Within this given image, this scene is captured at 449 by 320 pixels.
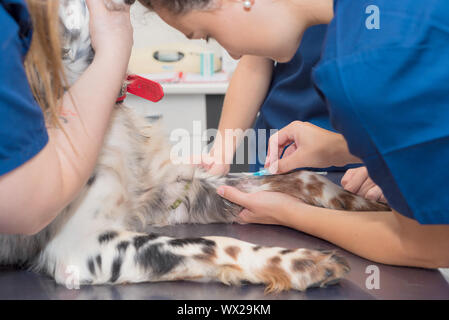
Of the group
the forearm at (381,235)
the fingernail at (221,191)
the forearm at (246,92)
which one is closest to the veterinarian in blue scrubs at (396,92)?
the forearm at (381,235)

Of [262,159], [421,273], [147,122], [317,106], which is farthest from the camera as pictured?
[262,159]

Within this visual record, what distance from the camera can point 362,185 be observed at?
1.28m

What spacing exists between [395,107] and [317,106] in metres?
0.91

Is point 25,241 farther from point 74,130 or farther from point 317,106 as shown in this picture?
point 317,106

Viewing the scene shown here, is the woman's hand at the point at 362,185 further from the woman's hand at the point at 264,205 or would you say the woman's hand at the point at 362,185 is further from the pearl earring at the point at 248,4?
the pearl earring at the point at 248,4

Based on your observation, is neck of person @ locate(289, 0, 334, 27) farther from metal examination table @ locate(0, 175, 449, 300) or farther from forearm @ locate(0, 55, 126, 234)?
metal examination table @ locate(0, 175, 449, 300)

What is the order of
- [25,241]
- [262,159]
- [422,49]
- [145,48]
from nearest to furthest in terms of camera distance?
[422,49] → [25,241] → [262,159] → [145,48]

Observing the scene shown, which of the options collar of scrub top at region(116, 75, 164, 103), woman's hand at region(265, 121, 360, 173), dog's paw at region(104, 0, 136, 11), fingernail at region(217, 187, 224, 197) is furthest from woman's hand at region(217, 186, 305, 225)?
dog's paw at region(104, 0, 136, 11)

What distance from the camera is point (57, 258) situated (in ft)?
3.14

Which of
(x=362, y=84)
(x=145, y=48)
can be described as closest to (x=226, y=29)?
(x=362, y=84)

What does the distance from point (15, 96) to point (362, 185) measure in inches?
35.7

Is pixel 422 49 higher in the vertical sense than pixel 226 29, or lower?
lower

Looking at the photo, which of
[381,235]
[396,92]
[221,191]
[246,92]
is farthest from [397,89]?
[246,92]

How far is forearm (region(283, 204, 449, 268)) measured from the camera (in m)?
0.92
